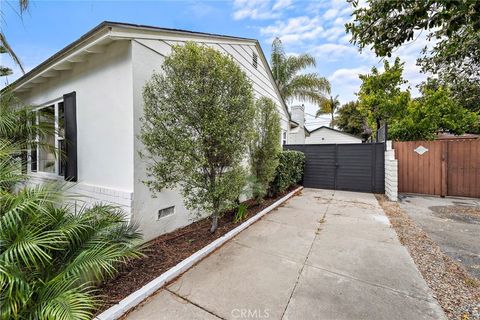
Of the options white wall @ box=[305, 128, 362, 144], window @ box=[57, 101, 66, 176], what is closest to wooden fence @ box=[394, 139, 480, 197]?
window @ box=[57, 101, 66, 176]

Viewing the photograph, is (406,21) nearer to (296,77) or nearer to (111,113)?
(111,113)

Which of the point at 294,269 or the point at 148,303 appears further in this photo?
the point at 294,269

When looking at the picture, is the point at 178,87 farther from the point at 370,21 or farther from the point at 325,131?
the point at 325,131

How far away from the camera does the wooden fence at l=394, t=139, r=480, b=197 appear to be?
6945mm

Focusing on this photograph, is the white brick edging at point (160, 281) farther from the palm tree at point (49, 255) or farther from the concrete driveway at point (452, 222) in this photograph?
the concrete driveway at point (452, 222)

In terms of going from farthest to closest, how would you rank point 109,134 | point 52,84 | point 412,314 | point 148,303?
point 52,84 → point 109,134 → point 148,303 → point 412,314

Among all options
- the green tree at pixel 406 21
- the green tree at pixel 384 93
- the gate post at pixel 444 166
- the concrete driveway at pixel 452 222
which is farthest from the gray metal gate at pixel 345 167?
the green tree at pixel 406 21

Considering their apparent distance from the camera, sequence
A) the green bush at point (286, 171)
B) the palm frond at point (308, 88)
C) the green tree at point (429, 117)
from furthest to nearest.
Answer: the palm frond at point (308, 88), the green tree at point (429, 117), the green bush at point (286, 171)

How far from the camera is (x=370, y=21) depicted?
261 centimetres

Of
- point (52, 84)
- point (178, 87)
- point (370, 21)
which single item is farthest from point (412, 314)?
point (52, 84)

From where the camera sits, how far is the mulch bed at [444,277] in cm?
221

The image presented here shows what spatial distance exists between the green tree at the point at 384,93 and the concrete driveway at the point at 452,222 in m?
5.92

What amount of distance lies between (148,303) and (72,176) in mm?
3456

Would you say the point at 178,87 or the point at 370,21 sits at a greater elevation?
the point at 370,21
